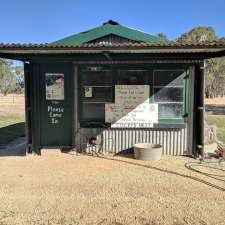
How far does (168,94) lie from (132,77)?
104 centimetres

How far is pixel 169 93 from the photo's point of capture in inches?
338

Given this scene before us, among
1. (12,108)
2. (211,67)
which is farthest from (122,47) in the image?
(211,67)

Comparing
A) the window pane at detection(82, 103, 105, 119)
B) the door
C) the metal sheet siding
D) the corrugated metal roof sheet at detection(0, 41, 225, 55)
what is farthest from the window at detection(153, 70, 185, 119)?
the door

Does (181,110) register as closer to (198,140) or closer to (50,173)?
(198,140)

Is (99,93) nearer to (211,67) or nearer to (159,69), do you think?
(159,69)

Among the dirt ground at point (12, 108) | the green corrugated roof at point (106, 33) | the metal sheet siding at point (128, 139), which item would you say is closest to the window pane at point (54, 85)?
the metal sheet siding at point (128, 139)

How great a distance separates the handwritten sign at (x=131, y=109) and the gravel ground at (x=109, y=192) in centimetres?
105

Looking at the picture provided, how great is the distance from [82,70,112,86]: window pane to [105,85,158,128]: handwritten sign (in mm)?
305

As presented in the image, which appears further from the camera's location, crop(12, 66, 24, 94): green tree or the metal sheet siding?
crop(12, 66, 24, 94): green tree

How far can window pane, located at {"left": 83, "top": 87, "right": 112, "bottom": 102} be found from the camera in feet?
28.6

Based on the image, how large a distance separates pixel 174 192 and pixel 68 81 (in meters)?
4.35

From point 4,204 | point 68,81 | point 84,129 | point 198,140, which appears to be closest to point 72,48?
point 68,81

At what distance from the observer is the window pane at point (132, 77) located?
8.59 metres

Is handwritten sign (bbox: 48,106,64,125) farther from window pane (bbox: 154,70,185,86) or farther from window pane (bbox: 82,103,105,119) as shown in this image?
window pane (bbox: 154,70,185,86)
